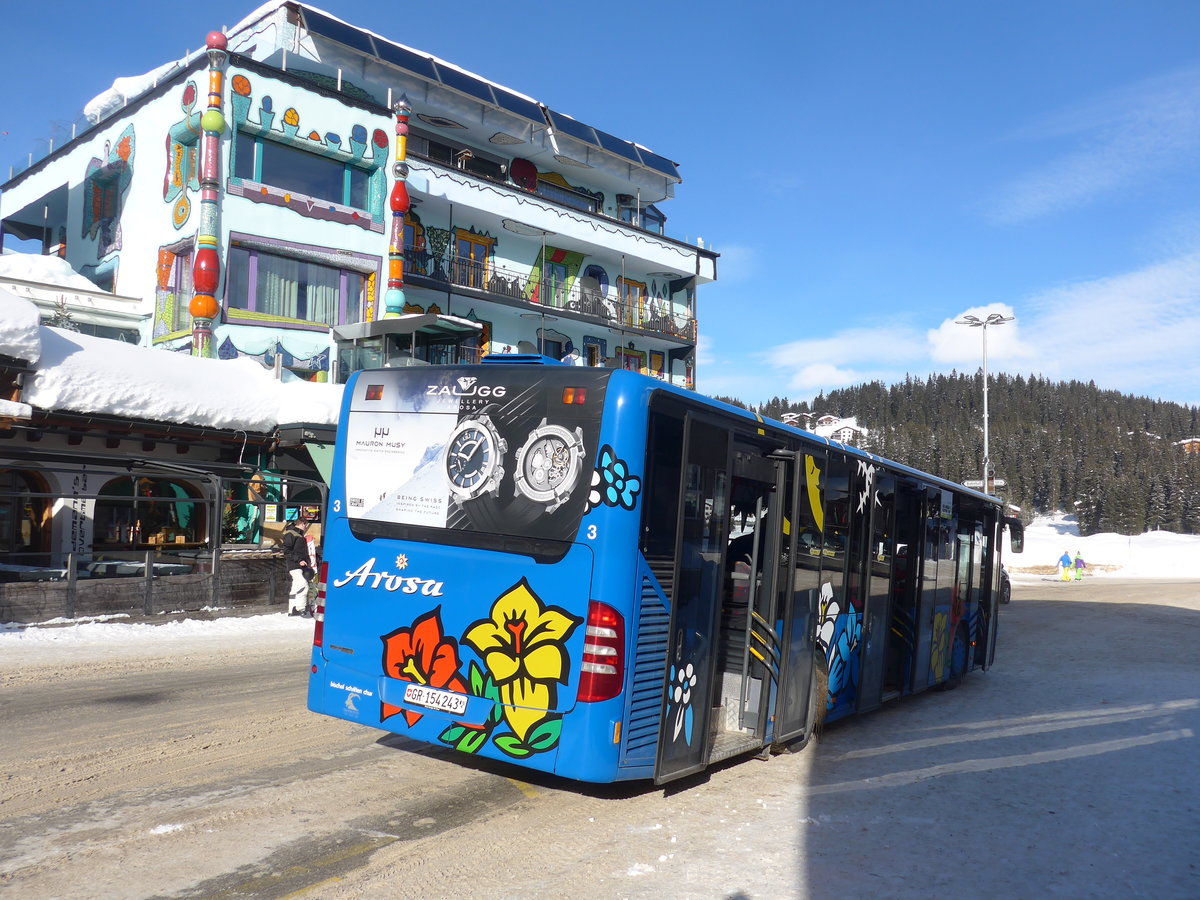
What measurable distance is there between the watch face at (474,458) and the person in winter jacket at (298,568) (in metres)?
12.0

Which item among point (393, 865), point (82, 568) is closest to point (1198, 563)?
point (82, 568)

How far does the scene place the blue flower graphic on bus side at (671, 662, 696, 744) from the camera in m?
6.03

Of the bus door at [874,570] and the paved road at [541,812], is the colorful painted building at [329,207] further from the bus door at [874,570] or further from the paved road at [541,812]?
the paved road at [541,812]

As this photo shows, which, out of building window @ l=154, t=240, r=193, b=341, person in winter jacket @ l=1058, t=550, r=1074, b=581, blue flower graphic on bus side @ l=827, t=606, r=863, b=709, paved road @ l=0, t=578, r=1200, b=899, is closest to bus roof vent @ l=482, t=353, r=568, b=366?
paved road @ l=0, t=578, r=1200, b=899

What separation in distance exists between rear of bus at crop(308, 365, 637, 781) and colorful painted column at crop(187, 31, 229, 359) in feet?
61.5

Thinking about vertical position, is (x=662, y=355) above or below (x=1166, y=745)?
above

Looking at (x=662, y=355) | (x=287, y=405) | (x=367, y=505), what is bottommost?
(x=367, y=505)

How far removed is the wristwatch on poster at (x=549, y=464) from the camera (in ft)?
19.0

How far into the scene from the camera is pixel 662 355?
41.2 metres

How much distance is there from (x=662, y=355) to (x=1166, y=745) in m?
33.1

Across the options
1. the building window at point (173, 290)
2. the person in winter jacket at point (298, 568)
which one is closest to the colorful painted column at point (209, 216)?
the building window at point (173, 290)

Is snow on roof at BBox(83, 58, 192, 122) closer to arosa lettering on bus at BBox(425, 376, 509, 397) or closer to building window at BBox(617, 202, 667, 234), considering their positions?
building window at BBox(617, 202, 667, 234)

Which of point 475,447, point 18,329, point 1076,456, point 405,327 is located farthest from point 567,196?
point 1076,456

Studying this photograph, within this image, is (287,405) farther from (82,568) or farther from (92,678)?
(92,678)
